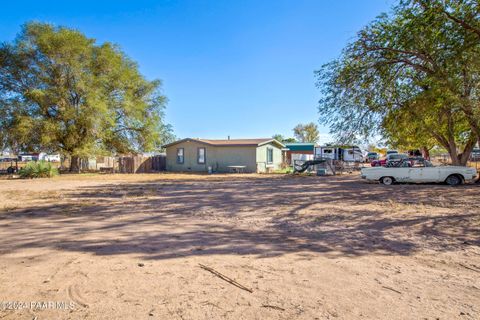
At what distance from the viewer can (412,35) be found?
1011 cm

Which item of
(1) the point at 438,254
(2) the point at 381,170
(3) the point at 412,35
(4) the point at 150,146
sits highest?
(3) the point at 412,35

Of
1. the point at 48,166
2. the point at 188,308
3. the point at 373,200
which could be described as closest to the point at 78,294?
the point at 188,308

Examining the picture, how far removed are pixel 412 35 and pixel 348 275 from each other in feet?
33.2

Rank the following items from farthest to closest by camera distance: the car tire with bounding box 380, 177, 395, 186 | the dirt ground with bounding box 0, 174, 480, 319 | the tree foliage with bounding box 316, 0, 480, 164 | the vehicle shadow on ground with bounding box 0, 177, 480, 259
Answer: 1. the car tire with bounding box 380, 177, 395, 186
2. the tree foliage with bounding box 316, 0, 480, 164
3. the vehicle shadow on ground with bounding box 0, 177, 480, 259
4. the dirt ground with bounding box 0, 174, 480, 319

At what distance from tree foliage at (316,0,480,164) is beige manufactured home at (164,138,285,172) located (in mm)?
11339

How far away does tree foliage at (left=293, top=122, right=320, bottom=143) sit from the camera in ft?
229

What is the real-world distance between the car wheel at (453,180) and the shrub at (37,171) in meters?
24.8

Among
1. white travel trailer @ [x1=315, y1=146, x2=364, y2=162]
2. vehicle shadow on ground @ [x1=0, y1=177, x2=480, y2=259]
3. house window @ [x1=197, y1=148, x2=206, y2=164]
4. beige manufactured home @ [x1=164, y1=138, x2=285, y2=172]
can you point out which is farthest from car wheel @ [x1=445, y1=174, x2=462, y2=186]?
white travel trailer @ [x1=315, y1=146, x2=364, y2=162]

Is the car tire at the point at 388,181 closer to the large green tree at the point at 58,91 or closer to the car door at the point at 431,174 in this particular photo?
the car door at the point at 431,174

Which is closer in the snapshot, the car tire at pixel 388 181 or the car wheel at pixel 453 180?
the car wheel at pixel 453 180

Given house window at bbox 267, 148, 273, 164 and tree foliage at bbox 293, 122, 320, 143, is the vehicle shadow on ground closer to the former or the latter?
house window at bbox 267, 148, 273, 164

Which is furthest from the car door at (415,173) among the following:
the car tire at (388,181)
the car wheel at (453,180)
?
the car wheel at (453,180)

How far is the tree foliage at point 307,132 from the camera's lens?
69688mm

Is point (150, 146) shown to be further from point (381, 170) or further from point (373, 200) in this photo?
point (373, 200)
